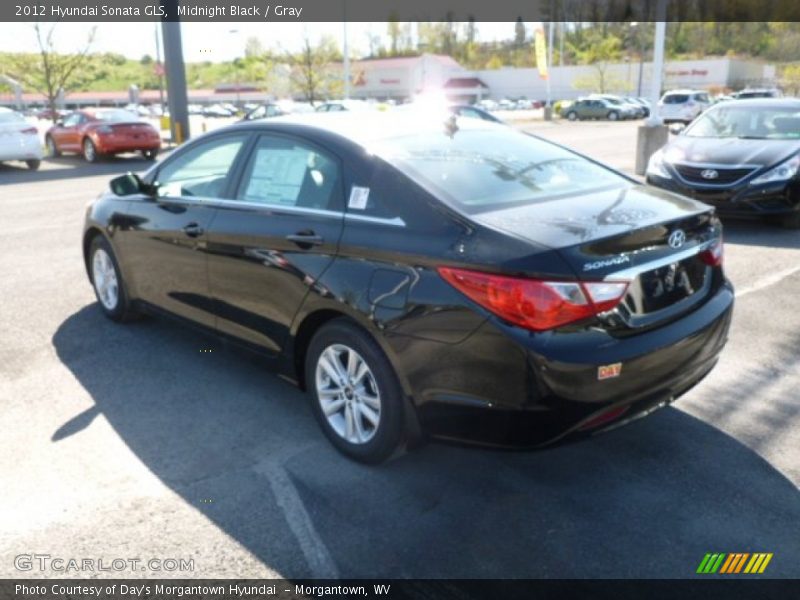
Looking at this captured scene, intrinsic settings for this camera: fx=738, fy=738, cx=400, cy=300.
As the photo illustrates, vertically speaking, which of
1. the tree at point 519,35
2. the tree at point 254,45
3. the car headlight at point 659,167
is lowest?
the car headlight at point 659,167

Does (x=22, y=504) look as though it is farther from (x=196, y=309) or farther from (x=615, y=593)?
(x=615, y=593)

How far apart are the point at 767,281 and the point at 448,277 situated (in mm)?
4660

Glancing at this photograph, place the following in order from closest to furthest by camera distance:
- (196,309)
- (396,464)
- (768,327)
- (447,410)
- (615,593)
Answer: (615,593)
(447,410)
(396,464)
(196,309)
(768,327)

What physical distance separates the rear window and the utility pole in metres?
27.5

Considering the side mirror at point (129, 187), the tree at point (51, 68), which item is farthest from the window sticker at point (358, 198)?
the tree at point (51, 68)

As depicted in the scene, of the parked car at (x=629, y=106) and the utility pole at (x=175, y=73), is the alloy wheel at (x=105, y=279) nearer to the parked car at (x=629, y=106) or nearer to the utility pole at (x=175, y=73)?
the utility pole at (x=175, y=73)

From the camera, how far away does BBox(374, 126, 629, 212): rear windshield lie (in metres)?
3.40

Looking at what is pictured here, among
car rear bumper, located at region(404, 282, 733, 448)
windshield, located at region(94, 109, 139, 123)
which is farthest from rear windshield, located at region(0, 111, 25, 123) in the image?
car rear bumper, located at region(404, 282, 733, 448)

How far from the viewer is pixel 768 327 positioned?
5.33 metres

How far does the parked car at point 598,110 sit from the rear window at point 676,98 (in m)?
6.32

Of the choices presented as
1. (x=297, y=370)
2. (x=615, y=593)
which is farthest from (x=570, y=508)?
(x=297, y=370)

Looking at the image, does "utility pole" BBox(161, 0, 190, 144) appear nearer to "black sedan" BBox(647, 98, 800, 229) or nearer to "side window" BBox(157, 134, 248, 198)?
"black sedan" BBox(647, 98, 800, 229)

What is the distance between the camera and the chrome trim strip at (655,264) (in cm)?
293

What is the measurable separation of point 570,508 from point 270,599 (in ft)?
4.31
